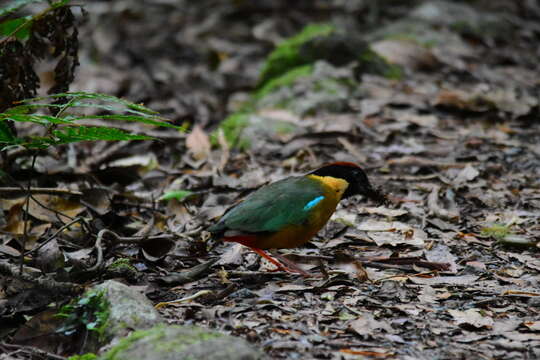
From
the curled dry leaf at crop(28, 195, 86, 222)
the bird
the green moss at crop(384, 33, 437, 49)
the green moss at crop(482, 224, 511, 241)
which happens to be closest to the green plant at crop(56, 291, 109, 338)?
the bird

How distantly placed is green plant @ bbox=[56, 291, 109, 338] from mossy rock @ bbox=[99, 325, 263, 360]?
1.35 feet

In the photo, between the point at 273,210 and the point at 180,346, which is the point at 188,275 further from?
the point at 180,346

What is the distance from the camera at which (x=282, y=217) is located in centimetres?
398

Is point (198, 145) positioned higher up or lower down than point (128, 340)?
lower down

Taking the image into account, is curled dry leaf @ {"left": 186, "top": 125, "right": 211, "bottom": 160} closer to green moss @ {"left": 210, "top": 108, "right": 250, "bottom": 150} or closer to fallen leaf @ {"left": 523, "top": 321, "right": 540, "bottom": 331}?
green moss @ {"left": 210, "top": 108, "right": 250, "bottom": 150}

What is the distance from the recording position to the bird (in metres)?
3.94

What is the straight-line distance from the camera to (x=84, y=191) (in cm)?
510

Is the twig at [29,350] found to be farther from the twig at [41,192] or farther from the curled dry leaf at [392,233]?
the curled dry leaf at [392,233]

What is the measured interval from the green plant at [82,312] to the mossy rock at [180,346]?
1.35 feet

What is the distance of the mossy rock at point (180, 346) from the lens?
→ 2693mm

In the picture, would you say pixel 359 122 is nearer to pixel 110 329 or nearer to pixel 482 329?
pixel 482 329

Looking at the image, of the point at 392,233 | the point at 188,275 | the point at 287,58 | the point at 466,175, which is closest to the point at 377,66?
the point at 287,58

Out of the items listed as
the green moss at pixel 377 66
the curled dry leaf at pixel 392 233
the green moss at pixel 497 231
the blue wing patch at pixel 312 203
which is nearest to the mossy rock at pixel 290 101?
the green moss at pixel 377 66

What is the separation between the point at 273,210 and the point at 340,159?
2.23 meters
